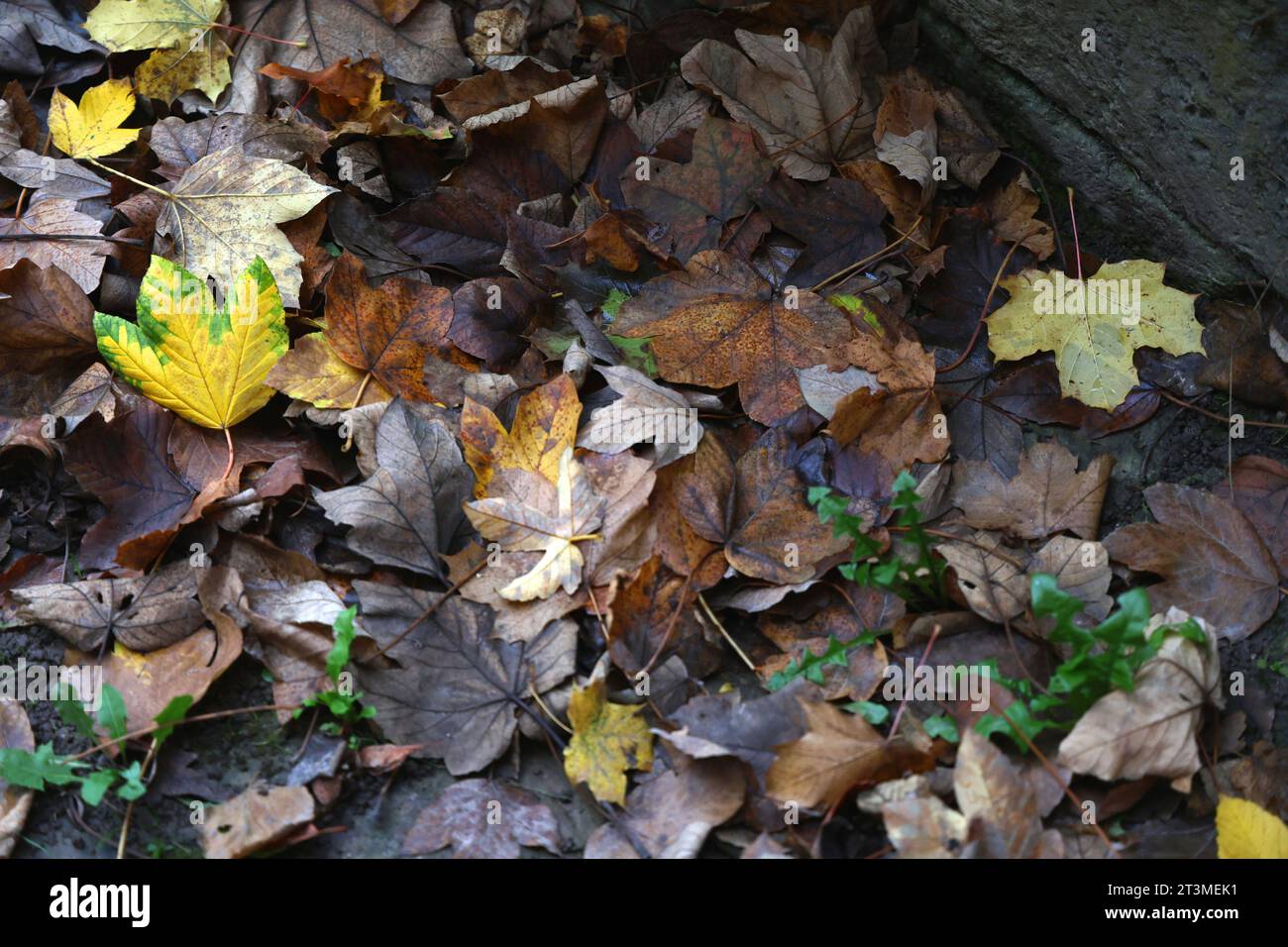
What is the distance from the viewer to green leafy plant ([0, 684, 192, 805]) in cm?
166

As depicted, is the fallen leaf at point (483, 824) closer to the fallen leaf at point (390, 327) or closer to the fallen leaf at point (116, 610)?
the fallen leaf at point (116, 610)

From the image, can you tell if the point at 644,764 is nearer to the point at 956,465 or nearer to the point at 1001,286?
the point at 956,465

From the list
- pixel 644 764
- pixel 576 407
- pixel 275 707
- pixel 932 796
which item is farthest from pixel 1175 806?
pixel 275 707

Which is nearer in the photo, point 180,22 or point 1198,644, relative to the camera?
point 1198,644

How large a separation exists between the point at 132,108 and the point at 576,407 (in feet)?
4.56

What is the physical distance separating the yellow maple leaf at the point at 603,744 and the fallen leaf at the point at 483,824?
0.09 metres

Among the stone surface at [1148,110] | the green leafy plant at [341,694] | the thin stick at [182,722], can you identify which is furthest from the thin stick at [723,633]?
the stone surface at [1148,110]

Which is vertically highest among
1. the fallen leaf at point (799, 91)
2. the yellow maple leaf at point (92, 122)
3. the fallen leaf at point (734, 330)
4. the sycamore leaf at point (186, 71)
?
the fallen leaf at point (799, 91)

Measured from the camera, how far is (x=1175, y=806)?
165 cm

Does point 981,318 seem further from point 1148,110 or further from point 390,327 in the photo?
point 390,327

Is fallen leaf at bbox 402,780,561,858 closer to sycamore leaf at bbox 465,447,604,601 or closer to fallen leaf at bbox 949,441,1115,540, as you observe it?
sycamore leaf at bbox 465,447,604,601

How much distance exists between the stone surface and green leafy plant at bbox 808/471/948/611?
0.86 metres

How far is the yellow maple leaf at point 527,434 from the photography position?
1.98 m

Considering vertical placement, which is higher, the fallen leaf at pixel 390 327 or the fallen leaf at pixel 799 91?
the fallen leaf at pixel 799 91
